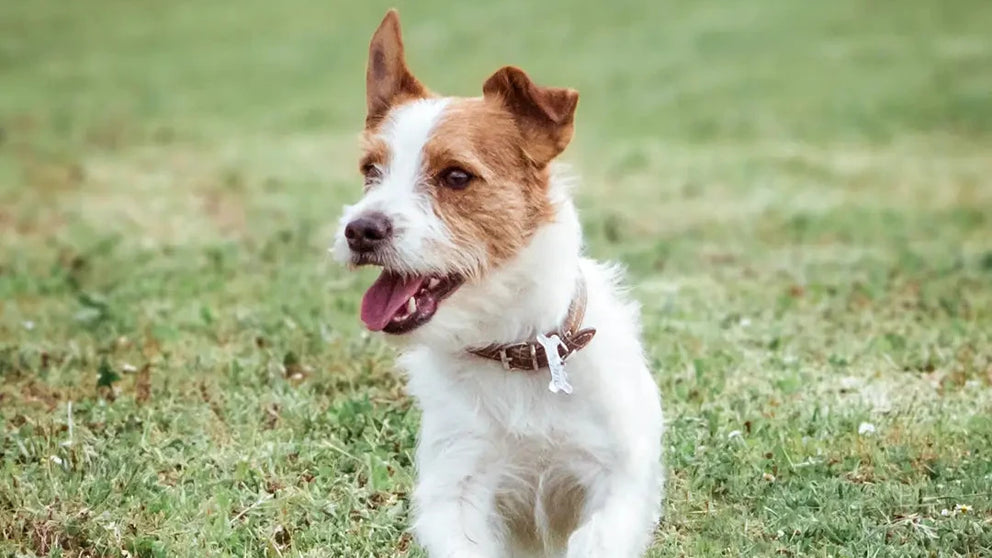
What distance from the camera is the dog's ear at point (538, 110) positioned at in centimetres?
523

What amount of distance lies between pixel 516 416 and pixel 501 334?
301mm

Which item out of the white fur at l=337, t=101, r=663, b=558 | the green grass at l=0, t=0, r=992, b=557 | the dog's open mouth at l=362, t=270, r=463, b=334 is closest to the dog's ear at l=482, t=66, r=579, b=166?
the white fur at l=337, t=101, r=663, b=558

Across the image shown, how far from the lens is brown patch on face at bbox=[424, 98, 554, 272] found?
16.6ft

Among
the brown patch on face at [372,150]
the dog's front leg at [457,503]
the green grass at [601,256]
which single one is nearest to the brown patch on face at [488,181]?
the brown patch on face at [372,150]

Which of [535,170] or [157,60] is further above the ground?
[535,170]

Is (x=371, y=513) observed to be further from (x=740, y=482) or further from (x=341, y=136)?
(x=341, y=136)

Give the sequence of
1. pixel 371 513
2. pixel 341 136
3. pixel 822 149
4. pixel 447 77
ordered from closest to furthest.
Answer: pixel 371 513 < pixel 822 149 < pixel 341 136 < pixel 447 77

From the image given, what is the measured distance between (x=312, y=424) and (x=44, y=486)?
4.42 feet

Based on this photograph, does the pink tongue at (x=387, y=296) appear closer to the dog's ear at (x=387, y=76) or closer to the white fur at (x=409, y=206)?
the white fur at (x=409, y=206)

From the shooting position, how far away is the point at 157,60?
28.6m

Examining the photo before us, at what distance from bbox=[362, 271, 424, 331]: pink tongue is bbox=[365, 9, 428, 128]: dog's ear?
2.49 feet

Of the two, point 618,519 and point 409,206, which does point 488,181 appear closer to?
point 409,206

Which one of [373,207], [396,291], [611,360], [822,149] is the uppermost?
[373,207]

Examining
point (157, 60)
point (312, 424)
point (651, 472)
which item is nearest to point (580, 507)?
point (651, 472)
